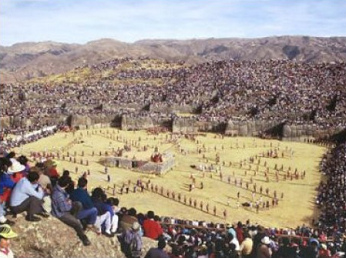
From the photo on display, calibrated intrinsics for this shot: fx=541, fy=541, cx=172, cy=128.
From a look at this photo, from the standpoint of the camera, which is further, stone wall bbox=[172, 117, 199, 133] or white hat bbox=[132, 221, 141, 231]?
stone wall bbox=[172, 117, 199, 133]

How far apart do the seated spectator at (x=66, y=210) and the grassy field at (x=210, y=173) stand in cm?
2044

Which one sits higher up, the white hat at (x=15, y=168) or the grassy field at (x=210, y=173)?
the white hat at (x=15, y=168)

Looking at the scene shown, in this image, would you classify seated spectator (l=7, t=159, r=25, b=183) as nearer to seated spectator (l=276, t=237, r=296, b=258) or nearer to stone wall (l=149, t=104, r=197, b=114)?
seated spectator (l=276, t=237, r=296, b=258)

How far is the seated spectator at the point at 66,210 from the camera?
483 inches

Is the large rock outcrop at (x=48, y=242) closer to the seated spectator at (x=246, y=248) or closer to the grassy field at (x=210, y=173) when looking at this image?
the seated spectator at (x=246, y=248)

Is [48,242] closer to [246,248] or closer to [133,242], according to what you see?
[133,242]

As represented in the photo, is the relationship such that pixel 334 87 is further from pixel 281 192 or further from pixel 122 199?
pixel 122 199

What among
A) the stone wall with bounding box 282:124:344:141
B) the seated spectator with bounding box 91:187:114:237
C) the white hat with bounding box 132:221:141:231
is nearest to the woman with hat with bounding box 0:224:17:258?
the seated spectator with bounding box 91:187:114:237

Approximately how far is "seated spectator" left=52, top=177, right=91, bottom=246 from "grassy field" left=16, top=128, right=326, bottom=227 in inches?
805

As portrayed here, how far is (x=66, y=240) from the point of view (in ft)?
39.8

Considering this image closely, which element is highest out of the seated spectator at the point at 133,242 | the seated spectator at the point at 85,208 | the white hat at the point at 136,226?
the seated spectator at the point at 85,208

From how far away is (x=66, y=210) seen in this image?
12.4 meters

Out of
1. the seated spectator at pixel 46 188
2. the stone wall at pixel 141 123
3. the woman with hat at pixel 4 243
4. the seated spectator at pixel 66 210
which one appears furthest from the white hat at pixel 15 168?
the stone wall at pixel 141 123

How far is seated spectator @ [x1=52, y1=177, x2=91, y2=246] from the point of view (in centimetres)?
1227
